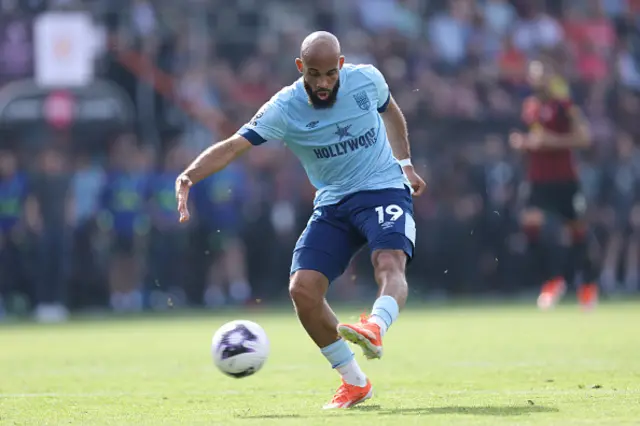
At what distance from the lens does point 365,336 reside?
7074 millimetres

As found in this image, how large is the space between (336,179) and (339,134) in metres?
0.34

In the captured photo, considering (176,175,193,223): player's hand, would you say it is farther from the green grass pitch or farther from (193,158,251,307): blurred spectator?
(193,158,251,307): blurred spectator

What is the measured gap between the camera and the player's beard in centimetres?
819

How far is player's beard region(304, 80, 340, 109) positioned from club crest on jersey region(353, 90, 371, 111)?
180 millimetres

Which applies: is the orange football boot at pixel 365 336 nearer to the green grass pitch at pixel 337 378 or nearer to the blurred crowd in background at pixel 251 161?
the green grass pitch at pixel 337 378

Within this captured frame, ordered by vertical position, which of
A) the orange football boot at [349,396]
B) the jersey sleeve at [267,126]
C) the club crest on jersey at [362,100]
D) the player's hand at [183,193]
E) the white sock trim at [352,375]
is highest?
the club crest on jersey at [362,100]

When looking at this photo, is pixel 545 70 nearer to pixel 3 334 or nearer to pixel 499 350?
pixel 499 350

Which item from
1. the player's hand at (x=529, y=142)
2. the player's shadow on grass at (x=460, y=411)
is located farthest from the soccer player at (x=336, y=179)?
the player's hand at (x=529, y=142)

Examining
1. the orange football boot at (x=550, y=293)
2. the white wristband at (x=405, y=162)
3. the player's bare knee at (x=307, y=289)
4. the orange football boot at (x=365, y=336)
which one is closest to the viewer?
the orange football boot at (x=365, y=336)

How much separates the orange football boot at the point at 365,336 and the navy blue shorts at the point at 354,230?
3.09ft

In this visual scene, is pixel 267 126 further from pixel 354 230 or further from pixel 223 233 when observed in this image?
pixel 223 233

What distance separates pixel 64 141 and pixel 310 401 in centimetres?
1376

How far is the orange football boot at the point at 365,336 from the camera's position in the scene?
277 inches

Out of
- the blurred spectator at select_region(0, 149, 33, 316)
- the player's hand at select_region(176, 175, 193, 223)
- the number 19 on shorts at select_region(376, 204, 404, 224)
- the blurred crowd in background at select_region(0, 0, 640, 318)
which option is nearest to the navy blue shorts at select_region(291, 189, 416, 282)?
the number 19 on shorts at select_region(376, 204, 404, 224)
